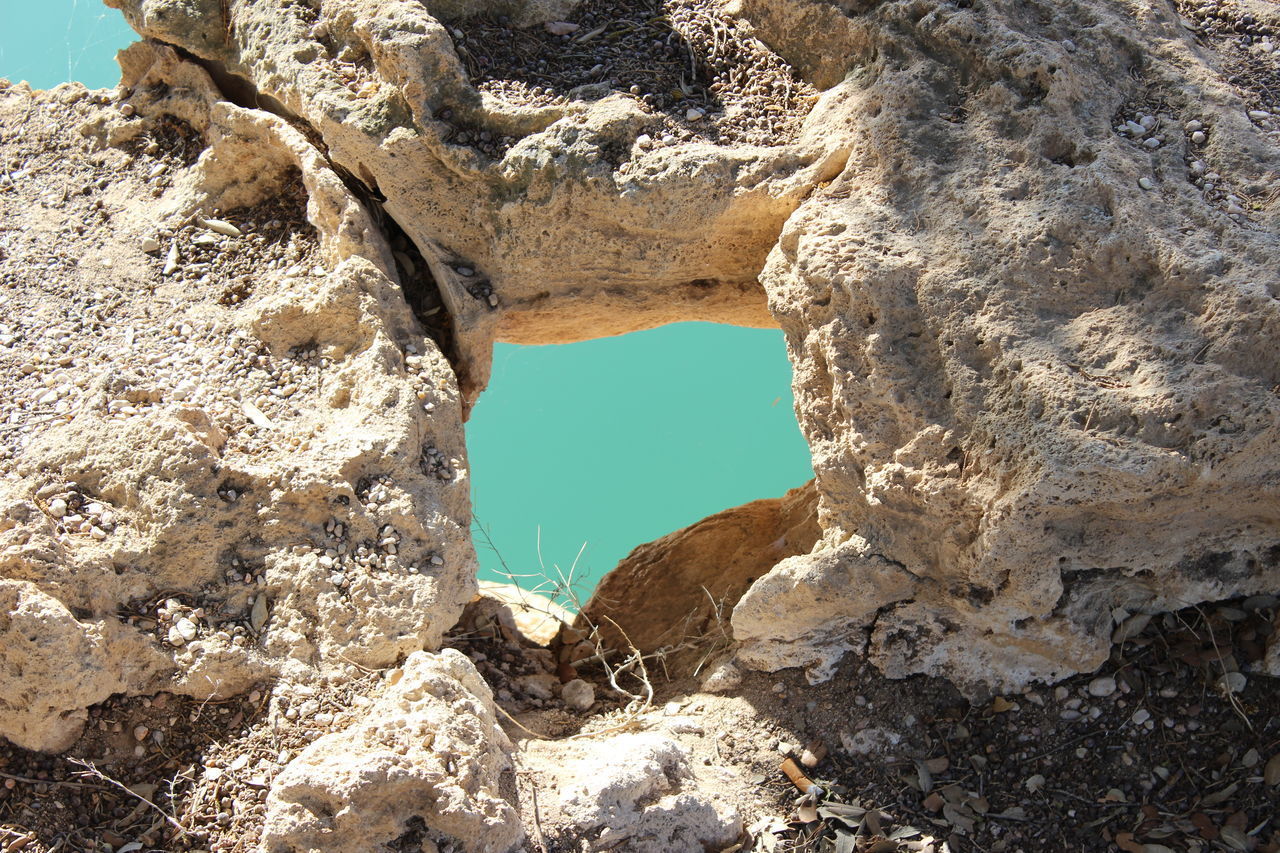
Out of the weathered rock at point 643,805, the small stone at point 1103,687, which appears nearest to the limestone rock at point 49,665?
the weathered rock at point 643,805

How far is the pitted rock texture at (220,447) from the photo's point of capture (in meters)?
2.59

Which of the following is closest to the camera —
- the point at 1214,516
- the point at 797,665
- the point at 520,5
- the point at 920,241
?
the point at 1214,516

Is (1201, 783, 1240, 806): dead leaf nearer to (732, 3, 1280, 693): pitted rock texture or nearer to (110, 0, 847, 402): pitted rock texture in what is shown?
(732, 3, 1280, 693): pitted rock texture

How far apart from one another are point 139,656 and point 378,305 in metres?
1.18

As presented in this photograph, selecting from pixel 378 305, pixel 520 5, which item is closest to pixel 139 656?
pixel 378 305

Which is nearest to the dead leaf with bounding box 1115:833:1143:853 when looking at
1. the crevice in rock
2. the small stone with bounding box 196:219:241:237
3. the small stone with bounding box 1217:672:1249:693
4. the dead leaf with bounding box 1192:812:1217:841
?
the dead leaf with bounding box 1192:812:1217:841

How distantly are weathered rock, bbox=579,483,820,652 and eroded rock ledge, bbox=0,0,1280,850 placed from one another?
2.72 feet

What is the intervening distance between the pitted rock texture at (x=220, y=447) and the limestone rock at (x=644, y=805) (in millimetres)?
610

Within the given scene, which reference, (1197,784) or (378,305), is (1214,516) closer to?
(1197,784)

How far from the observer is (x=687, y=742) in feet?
9.25

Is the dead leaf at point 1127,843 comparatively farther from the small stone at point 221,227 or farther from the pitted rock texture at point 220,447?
the small stone at point 221,227

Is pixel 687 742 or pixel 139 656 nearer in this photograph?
pixel 139 656

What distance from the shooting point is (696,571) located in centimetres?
429

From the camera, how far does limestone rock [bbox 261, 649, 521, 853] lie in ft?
7.23
